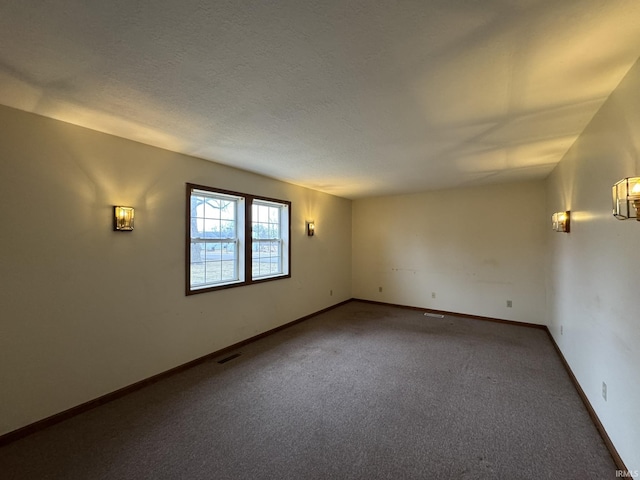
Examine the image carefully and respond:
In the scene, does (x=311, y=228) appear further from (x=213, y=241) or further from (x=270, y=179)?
(x=213, y=241)

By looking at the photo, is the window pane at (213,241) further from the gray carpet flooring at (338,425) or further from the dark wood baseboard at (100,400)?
the gray carpet flooring at (338,425)

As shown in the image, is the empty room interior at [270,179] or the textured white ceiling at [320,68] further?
the empty room interior at [270,179]

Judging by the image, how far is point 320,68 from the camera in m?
1.65

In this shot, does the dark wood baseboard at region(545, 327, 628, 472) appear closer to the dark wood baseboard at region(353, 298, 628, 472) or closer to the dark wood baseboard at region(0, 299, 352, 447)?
the dark wood baseboard at region(353, 298, 628, 472)

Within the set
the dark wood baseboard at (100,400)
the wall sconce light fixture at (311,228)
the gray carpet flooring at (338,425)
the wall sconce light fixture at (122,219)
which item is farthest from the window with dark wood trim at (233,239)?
the gray carpet flooring at (338,425)

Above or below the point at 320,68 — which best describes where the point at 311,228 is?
below

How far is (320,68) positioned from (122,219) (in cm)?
230

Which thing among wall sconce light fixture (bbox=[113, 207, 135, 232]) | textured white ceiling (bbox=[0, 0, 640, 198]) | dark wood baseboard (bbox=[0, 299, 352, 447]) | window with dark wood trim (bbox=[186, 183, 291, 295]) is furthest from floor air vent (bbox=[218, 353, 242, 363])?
textured white ceiling (bbox=[0, 0, 640, 198])

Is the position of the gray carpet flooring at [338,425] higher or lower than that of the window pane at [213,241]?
lower

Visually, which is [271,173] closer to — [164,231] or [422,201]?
[164,231]

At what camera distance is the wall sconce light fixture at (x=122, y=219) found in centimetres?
265

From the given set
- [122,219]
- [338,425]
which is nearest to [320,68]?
[122,219]

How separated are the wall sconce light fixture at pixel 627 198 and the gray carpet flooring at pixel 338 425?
5.38 feet

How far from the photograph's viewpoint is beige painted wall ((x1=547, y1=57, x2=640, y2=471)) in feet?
5.42
